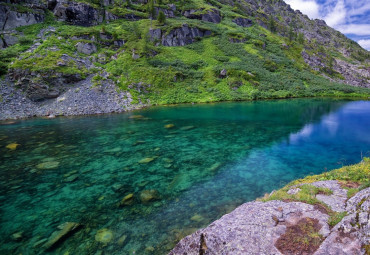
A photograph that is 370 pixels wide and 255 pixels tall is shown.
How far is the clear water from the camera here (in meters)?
8.62

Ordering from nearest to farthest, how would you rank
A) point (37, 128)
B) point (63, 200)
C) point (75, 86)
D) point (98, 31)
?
point (63, 200), point (37, 128), point (75, 86), point (98, 31)

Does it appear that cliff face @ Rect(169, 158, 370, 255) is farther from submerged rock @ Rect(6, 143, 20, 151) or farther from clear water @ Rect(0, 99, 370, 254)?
submerged rock @ Rect(6, 143, 20, 151)

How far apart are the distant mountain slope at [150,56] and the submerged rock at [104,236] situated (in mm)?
41050

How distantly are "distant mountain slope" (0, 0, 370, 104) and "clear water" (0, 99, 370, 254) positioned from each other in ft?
79.3

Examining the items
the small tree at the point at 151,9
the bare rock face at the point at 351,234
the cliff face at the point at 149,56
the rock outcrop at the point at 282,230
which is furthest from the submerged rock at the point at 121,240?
the small tree at the point at 151,9

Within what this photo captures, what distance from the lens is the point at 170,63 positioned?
63.8 meters

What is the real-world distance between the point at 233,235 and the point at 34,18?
82763 millimetres

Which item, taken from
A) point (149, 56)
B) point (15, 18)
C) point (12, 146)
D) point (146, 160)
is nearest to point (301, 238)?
point (146, 160)

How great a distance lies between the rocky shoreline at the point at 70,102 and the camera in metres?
37.0

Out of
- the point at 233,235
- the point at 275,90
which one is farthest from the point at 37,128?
the point at 275,90

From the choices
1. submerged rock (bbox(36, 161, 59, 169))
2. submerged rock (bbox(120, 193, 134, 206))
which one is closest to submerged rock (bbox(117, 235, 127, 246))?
submerged rock (bbox(120, 193, 134, 206))

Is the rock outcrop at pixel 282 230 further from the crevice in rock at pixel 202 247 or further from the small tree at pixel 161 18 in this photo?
the small tree at pixel 161 18

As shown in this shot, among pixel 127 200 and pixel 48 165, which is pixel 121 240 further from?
pixel 48 165

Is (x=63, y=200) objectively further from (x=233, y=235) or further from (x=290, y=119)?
(x=290, y=119)
